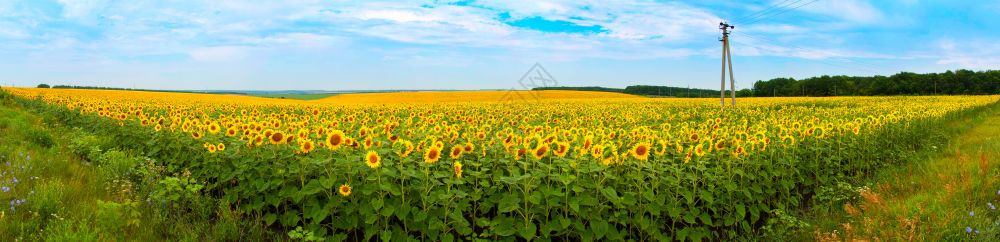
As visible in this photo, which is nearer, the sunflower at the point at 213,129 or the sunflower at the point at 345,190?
the sunflower at the point at 345,190

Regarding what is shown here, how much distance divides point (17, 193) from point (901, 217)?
9.01m

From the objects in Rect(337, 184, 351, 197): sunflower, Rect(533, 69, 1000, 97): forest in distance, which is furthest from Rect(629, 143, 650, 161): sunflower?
Rect(533, 69, 1000, 97): forest in distance

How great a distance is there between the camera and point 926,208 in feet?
18.7

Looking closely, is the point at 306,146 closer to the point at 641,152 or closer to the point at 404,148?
the point at 404,148

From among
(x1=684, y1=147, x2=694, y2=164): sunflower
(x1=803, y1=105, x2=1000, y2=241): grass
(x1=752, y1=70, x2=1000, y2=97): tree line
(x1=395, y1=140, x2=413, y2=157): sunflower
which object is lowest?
(x1=803, y1=105, x2=1000, y2=241): grass

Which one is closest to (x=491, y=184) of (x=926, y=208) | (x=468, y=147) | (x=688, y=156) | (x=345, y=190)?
(x=468, y=147)

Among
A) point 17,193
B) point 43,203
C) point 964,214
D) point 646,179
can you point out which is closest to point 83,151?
point 17,193

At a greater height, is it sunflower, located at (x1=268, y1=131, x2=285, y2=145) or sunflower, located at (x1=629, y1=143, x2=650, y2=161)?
sunflower, located at (x1=268, y1=131, x2=285, y2=145)

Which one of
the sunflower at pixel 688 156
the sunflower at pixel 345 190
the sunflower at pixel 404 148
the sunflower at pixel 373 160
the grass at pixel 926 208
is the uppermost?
the sunflower at pixel 404 148

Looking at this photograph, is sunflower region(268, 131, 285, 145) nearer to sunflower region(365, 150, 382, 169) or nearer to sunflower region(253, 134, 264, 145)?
sunflower region(253, 134, 264, 145)

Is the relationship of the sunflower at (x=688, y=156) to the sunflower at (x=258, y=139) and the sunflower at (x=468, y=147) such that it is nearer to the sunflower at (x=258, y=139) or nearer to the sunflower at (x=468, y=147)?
the sunflower at (x=468, y=147)

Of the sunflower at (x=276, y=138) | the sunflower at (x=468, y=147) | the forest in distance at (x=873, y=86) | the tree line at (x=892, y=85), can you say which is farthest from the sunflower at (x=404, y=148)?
the tree line at (x=892, y=85)

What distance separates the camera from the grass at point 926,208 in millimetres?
5066

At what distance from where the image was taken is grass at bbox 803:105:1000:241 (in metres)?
5.07
